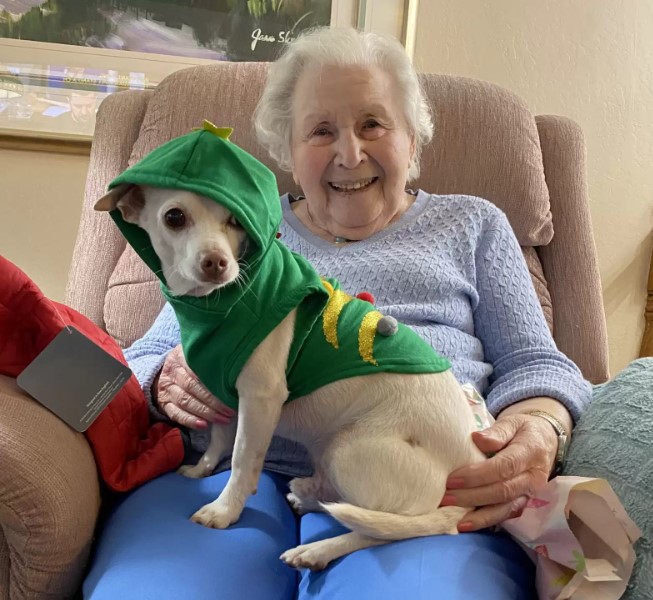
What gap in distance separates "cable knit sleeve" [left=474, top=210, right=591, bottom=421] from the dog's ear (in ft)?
2.18

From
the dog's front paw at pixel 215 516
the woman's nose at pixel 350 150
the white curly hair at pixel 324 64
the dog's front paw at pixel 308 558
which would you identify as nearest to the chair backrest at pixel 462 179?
the white curly hair at pixel 324 64

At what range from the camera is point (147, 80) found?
188 centimetres

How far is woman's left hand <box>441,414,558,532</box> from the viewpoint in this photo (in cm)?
86

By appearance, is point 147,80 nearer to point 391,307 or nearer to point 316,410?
point 391,307

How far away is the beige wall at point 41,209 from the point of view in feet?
6.07

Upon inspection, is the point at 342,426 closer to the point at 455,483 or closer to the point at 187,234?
the point at 455,483

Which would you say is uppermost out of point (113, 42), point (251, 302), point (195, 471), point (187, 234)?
point (113, 42)

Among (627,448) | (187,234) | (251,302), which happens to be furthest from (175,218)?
(627,448)

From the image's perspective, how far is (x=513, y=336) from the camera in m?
1.15

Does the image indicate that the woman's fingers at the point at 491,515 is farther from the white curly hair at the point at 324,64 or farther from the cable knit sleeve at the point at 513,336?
the white curly hair at the point at 324,64

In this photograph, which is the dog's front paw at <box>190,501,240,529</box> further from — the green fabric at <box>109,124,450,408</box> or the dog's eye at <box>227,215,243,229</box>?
the dog's eye at <box>227,215,243,229</box>

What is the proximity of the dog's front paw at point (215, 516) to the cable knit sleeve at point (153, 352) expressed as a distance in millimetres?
272

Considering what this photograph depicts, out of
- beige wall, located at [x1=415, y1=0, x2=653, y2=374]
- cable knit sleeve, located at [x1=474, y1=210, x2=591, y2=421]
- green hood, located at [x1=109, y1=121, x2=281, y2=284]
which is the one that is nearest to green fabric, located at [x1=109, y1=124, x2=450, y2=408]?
green hood, located at [x1=109, y1=121, x2=281, y2=284]

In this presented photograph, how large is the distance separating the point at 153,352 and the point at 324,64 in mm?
656
